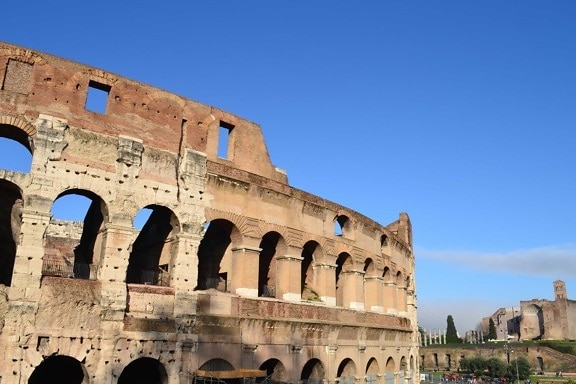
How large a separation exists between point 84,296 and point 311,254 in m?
8.67

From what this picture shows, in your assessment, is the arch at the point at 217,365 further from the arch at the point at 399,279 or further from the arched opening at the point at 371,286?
the arch at the point at 399,279

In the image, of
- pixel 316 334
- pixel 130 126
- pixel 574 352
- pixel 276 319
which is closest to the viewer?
pixel 130 126

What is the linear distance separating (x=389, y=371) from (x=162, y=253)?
1065 cm

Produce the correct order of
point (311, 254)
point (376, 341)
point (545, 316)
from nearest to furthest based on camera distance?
point (311, 254)
point (376, 341)
point (545, 316)

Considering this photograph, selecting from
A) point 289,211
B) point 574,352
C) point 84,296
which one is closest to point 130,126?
point 84,296

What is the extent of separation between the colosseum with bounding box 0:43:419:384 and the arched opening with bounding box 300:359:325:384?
4cm

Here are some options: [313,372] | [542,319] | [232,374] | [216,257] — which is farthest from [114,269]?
[542,319]

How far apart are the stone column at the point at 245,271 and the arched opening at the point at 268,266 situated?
150 centimetres

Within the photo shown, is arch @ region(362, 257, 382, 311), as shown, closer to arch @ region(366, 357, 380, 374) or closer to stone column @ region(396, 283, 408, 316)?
arch @ region(366, 357, 380, 374)

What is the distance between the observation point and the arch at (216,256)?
1631cm

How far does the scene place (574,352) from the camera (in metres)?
51.2

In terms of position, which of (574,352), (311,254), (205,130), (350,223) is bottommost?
(574,352)

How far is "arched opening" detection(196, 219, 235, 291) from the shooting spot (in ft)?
53.6

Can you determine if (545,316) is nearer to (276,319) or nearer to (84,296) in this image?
(276,319)
